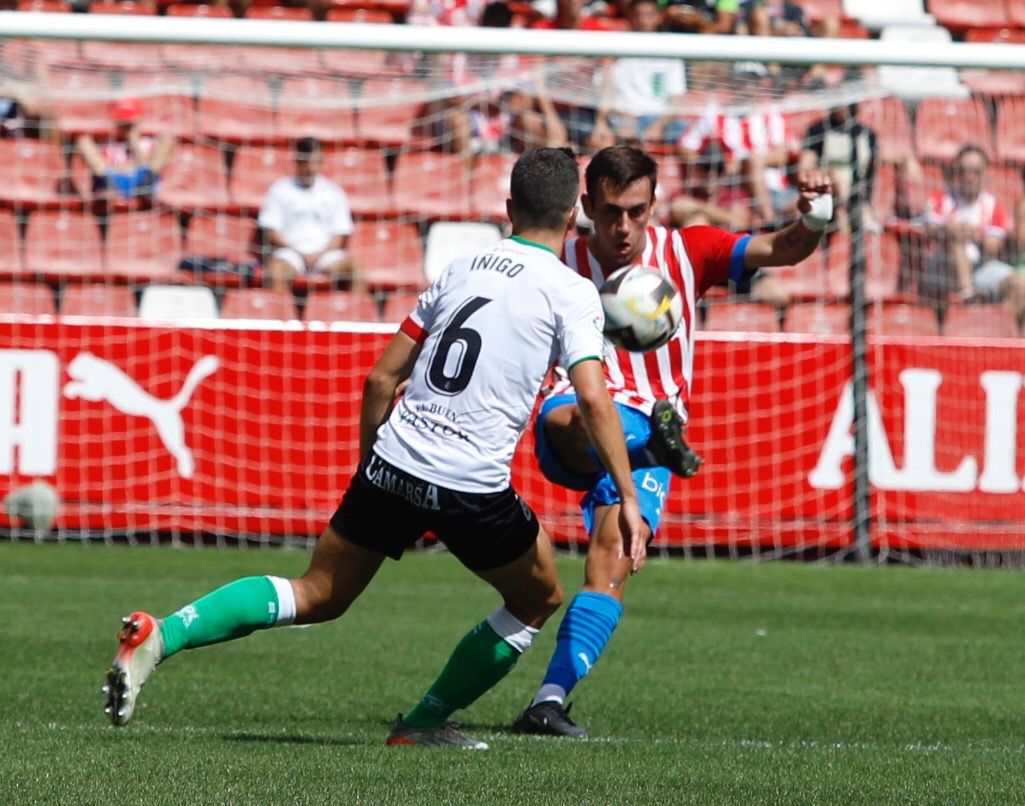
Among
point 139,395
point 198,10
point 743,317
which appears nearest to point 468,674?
point 139,395

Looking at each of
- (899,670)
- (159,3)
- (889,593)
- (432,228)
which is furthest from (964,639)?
(159,3)

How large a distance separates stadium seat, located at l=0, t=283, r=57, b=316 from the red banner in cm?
105

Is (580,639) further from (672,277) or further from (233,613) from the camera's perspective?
(672,277)

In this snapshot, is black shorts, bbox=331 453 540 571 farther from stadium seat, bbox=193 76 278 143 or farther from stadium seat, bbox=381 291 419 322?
stadium seat, bbox=193 76 278 143

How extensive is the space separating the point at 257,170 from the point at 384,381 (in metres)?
9.32

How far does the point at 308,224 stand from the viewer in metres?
14.0

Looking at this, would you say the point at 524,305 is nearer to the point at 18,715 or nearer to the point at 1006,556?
the point at 18,715

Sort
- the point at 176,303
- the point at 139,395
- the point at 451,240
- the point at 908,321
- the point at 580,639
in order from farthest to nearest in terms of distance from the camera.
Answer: the point at 451,240, the point at 908,321, the point at 176,303, the point at 139,395, the point at 580,639

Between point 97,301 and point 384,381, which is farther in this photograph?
point 97,301

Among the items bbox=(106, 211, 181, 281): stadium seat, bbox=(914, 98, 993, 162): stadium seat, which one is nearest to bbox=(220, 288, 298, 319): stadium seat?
bbox=(106, 211, 181, 281): stadium seat

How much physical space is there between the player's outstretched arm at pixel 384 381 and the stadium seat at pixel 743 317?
8.22 meters

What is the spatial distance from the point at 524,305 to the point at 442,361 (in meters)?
0.30

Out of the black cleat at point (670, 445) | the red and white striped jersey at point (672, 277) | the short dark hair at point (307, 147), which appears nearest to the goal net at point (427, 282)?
the short dark hair at point (307, 147)

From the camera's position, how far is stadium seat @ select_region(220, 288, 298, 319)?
44.1 ft
